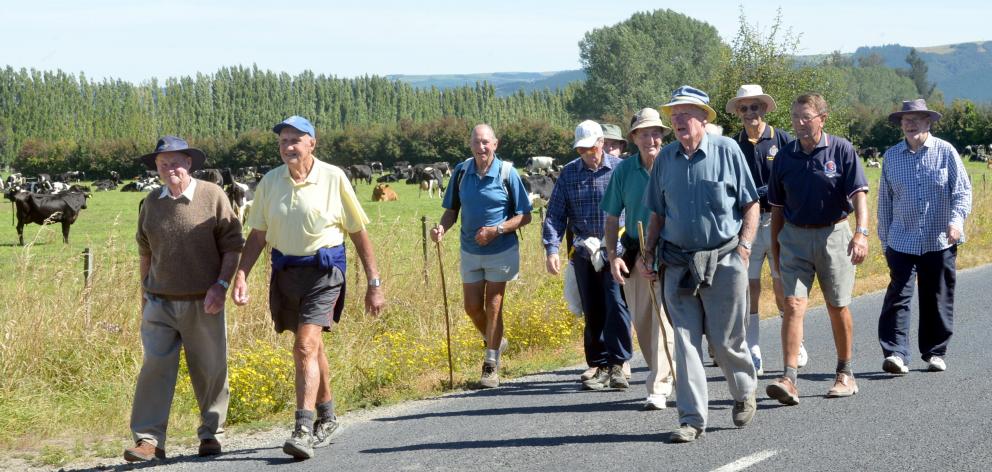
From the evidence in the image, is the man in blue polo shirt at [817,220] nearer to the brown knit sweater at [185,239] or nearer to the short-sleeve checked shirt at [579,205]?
A: the short-sleeve checked shirt at [579,205]

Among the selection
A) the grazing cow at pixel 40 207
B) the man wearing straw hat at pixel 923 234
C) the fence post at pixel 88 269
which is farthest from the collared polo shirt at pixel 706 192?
the grazing cow at pixel 40 207

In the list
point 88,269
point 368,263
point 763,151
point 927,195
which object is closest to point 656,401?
point 368,263

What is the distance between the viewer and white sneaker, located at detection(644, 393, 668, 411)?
779 centimetres

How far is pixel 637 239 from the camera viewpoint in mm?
7898

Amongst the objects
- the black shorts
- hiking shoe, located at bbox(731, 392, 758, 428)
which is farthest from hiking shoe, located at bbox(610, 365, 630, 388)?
the black shorts

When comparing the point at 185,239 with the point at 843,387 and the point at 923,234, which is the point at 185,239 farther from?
the point at 923,234

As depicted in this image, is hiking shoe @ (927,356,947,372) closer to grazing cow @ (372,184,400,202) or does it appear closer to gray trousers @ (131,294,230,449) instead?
gray trousers @ (131,294,230,449)

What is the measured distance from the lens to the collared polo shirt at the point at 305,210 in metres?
6.86

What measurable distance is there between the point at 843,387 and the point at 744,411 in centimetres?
128

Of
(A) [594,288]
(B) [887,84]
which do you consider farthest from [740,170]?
(B) [887,84]

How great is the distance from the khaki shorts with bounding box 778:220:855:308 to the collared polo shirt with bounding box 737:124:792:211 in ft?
3.04

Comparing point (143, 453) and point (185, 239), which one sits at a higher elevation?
point (185, 239)

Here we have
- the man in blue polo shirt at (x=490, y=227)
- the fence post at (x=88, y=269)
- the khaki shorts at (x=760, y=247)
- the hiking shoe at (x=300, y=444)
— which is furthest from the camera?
the fence post at (x=88, y=269)

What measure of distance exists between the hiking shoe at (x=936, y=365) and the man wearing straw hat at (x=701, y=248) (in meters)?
2.38
